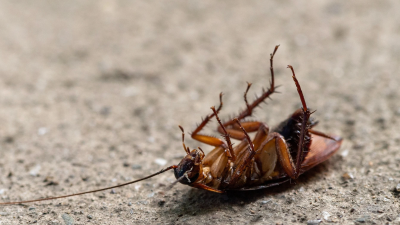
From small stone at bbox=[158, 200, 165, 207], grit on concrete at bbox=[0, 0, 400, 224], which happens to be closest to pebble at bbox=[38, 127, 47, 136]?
grit on concrete at bbox=[0, 0, 400, 224]

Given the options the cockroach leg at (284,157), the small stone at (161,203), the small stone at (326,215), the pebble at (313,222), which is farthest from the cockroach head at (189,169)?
the small stone at (326,215)

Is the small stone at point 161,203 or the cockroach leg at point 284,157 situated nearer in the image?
the cockroach leg at point 284,157

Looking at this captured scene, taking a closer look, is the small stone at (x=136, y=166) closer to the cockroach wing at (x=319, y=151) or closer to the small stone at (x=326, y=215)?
the cockroach wing at (x=319, y=151)

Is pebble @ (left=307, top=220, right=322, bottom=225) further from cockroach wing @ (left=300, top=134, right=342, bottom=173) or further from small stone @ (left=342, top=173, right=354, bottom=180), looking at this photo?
small stone @ (left=342, top=173, right=354, bottom=180)

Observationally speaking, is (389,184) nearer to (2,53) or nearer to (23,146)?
(23,146)

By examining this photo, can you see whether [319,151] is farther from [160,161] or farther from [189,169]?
[160,161]

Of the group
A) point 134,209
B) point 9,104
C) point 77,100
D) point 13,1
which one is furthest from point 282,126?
point 13,1

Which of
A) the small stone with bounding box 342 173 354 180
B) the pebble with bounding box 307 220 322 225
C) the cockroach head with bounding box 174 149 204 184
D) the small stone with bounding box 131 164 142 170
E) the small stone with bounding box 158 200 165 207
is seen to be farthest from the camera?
the small stone with bounding box 131 164 142 170

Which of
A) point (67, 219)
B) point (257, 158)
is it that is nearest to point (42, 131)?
point (67, 219)
